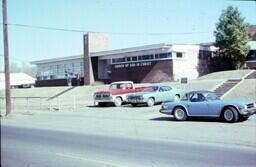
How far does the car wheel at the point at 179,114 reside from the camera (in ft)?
65.0

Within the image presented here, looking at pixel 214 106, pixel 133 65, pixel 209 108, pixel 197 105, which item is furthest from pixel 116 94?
pixel 133 65

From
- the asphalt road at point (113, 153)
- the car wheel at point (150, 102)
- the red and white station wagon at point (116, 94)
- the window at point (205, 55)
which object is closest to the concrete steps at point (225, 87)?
the car wheel at point (150, 102)

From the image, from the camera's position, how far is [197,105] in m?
19.2

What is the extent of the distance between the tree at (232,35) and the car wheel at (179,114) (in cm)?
→ 3273

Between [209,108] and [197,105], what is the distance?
2.24 feet

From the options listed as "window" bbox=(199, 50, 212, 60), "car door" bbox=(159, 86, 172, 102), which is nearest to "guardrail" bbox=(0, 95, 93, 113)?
"car door" bbox=(159, 86, 172, 102)

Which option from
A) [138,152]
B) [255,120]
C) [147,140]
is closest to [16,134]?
[147,140]

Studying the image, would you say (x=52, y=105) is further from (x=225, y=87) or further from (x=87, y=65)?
(x=87, y=65)

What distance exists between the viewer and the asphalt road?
973 cm

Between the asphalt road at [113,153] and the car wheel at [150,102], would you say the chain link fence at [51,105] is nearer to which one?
the car wheel at [150,102]

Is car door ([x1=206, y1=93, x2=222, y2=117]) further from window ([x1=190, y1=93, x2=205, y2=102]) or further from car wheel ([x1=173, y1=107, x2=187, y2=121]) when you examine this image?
car wheel ([x1=173, y1=107, x2=187, y2=121])

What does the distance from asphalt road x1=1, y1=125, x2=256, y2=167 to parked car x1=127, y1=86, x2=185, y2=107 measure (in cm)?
1410

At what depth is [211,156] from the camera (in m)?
10.7

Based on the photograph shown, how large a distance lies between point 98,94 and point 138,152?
20667 millimetres
